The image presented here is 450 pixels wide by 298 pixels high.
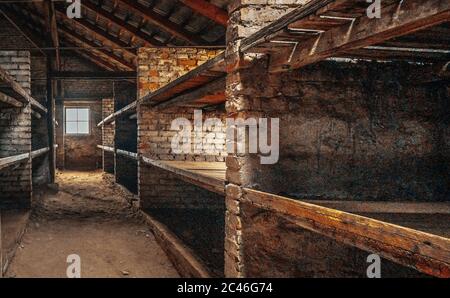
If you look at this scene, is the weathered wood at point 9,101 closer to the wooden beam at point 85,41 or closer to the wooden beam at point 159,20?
the wooden beam at point 159,20

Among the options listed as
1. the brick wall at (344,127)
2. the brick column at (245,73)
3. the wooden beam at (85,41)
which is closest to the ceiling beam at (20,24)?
the wooden beam at (85,41)

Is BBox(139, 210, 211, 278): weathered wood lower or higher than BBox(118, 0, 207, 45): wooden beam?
lower

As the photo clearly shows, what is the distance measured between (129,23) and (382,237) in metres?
8.06

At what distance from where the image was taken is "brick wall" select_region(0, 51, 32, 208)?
23.0 ft

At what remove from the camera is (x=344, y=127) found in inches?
119

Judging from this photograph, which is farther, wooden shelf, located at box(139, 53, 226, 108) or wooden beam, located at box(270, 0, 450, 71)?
wooden shelf, located at box(139, 53, 226, 108)

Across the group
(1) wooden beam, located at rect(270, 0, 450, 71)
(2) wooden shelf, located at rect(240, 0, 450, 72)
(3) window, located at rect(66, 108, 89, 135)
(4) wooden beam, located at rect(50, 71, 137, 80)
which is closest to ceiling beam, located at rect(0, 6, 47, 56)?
(4) wooden beam, located at rect(50, 71, 137, 80)

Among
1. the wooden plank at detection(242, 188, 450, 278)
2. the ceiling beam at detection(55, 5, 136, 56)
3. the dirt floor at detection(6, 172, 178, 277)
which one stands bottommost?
the dirt floor at detection(6, 172, 178, 277)

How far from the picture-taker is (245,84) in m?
3.03

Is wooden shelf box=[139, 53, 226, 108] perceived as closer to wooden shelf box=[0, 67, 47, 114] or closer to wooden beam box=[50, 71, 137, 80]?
wooden shelf box=[0, 67, 47, 114]

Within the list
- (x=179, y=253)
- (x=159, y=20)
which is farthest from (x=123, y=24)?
(x=179, y=253)

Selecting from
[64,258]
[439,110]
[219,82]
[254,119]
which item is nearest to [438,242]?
[254,119]

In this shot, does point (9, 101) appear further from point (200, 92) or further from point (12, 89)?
point (200, 92)

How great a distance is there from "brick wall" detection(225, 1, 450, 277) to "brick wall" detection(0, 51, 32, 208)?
218 inches
